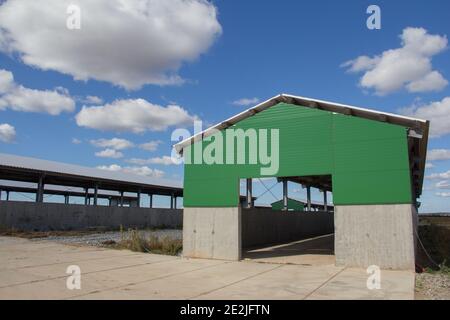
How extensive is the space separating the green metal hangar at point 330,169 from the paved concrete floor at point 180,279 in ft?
3.16

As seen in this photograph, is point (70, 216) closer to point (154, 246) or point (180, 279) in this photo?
point (154, 246)

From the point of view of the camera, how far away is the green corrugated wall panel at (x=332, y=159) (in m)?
13.3

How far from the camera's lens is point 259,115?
16.3 meters

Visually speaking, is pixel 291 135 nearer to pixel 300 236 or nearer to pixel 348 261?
pixel 348 261

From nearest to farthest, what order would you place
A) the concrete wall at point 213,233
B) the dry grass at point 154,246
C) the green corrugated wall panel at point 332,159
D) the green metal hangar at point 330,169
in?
the green metal hangar at point 330,169 < the green corrugated wall panel at point 332,159 < the concrete wall at point 213,233 < the dry grass at point 154,246

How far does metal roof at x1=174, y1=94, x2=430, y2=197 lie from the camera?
43.7ft

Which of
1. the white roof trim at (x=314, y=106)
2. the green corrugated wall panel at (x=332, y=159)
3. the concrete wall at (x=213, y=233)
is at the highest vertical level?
the white roof trim at (x=314, y=106)

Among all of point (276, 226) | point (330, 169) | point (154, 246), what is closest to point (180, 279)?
point (330, 169)

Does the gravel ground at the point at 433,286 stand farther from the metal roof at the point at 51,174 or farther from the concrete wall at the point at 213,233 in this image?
the metal roof at the point at 51,174

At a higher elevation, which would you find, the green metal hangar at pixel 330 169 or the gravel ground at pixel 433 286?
the green metal hangar at pixel 330 169

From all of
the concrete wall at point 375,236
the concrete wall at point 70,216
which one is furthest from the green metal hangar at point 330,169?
the concrete wall at point 70,216

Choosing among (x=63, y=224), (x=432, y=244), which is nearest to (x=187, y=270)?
(x=432, y=244)

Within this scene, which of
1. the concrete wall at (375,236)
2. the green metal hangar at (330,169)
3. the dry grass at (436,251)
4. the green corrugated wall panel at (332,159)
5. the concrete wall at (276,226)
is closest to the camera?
the concrete wall at (375,236)

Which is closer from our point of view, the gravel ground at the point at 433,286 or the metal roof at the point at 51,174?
the gravel ground at the point at 433,286
